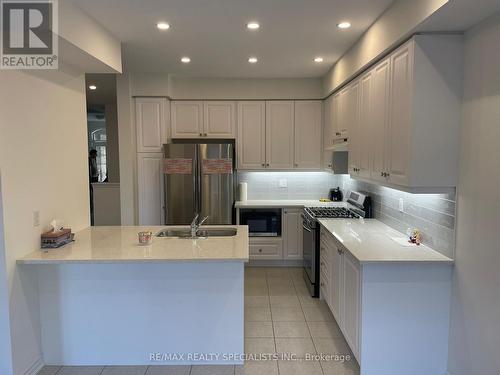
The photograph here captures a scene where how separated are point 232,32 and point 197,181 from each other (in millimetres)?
2046

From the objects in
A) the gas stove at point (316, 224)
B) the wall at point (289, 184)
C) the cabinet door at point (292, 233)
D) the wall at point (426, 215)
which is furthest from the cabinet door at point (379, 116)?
the wall at point (289, 184)

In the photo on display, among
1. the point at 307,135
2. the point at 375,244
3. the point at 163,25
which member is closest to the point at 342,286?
the point at 375,244

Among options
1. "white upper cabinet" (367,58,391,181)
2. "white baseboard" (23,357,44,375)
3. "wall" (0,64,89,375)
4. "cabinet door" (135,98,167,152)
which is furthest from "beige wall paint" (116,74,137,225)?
"white upper cabinet" (367,58,391,181)

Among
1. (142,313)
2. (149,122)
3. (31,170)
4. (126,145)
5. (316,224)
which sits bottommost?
(142,313)

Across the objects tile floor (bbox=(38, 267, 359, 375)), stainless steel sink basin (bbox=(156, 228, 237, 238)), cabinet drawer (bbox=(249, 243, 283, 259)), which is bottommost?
tile floor (bbox=(38, 267, 359, 375))

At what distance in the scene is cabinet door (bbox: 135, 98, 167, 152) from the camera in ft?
15.9

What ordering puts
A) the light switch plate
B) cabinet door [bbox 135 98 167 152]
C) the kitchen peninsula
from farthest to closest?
1. the light switch plate
2. cabinet door [bbox 135 98 167 152]
3. the kitchen peninsula

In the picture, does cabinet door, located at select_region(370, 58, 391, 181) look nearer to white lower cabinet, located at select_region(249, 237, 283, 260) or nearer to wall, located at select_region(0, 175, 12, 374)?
white lower cabinet, located at select_region(249, 237, 283, 260)

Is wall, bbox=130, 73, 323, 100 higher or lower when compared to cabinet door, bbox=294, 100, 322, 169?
higher

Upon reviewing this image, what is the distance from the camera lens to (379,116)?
2951mm

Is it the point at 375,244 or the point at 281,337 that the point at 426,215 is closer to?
the point at 375,244

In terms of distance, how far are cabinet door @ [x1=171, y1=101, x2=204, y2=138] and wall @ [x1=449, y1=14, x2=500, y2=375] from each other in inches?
141

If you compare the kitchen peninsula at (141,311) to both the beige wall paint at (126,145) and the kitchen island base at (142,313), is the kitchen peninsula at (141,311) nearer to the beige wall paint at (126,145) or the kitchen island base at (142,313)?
the kitchen island base at (142,313)

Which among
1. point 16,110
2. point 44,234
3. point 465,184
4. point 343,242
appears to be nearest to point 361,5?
point 465,184
